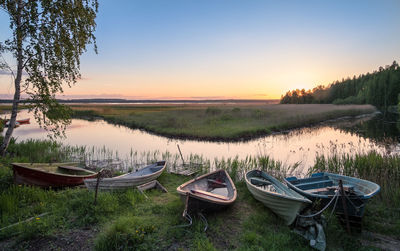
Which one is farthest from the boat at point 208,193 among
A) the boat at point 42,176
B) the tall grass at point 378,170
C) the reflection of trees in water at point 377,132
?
the reflection of trees in water at point 377,132

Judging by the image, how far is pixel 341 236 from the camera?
5625mm

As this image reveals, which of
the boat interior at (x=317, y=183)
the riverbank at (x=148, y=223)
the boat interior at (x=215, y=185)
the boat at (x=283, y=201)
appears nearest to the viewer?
the riverbank at (x=148, y=223)

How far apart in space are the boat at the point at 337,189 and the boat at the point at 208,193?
212 cm

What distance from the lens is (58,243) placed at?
5.11 metres

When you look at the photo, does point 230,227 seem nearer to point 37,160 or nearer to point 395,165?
point 395,165

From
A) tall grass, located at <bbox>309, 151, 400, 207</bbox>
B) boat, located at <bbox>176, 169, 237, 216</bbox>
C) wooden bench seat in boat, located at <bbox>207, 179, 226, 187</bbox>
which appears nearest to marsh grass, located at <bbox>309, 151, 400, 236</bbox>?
tall grass, located at <bbox>309, 151, 400, 207</bbox>

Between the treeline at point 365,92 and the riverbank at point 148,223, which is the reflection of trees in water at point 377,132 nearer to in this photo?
the riverbank at point 148,223

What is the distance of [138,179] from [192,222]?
129 inches

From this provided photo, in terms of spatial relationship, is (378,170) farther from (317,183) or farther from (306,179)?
(306,179)

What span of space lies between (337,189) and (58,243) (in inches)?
278

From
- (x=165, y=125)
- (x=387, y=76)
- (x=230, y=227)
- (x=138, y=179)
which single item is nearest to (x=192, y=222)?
(x=230, y=227)

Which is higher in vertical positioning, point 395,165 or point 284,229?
point 395,165

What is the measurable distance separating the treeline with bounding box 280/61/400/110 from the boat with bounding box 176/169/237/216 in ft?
237

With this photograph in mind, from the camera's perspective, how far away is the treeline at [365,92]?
209 feet
